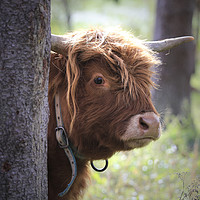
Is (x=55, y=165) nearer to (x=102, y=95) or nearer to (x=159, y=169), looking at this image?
(x=102, y=95)

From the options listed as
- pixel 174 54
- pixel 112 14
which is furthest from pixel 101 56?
pixel 112 14

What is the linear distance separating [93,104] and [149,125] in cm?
50

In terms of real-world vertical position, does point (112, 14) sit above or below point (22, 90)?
above

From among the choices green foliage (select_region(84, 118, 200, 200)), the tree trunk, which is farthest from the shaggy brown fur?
the tree trunk

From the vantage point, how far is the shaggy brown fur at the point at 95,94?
2.32 meters

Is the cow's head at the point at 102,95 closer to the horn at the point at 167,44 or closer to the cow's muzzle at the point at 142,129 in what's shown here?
the cow's muzzle at the point at 142,129

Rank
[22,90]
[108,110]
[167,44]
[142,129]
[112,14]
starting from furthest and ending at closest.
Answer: [112,14]
[167,44]
[108,110]
[142,129]
[22,90]

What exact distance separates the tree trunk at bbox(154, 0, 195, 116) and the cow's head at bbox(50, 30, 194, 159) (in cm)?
306

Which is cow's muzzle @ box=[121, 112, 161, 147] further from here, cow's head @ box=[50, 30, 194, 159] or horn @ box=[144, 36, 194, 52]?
horn @ box=[144, 36, 194, 52]

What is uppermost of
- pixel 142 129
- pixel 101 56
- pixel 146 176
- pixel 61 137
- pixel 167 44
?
pixel 167 44

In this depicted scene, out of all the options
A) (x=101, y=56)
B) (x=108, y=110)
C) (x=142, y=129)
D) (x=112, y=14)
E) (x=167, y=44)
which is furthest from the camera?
(x=112, y=14)

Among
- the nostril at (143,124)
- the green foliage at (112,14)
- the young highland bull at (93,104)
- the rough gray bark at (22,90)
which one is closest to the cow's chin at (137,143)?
the young highland bull at (93,104)

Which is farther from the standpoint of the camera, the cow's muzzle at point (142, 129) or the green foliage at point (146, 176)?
the green foliage at point (146, 176)

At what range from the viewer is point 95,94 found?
7.72 ft
